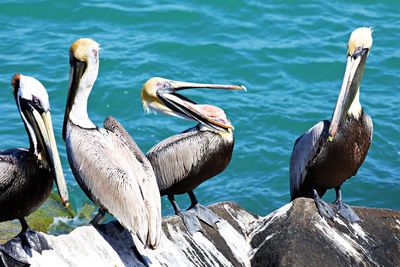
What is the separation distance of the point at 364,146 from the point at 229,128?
1186mm

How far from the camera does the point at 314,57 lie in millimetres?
13633

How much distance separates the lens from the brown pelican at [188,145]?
24.5 feet

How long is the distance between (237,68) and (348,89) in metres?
5.90

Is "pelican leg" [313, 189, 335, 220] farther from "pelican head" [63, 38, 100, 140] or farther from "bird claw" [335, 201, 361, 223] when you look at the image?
"pelican head" [63, 38, 100, 140]

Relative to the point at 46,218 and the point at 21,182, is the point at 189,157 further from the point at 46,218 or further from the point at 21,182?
the point at 46,218

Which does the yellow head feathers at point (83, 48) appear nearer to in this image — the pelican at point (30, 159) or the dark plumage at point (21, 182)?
the pelican at point (30, 159)

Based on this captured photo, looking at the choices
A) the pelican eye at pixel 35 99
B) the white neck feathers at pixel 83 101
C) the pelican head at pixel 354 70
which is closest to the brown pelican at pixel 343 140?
the pelican head at pixel 354 70

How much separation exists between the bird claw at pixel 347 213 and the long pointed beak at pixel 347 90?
1.93 ft

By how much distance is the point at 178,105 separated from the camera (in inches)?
299

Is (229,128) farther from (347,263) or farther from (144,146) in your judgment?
(144,146)

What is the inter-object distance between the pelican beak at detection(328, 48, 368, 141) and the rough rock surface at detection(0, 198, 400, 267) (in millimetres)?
707

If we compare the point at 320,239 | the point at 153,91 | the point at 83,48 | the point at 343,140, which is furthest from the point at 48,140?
the point at 343,140

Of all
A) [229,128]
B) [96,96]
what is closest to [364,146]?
[229,128]

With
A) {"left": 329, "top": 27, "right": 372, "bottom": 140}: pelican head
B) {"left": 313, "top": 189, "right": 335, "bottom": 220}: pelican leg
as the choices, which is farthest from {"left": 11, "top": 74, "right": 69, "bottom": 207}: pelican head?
{"left": 329, "top": 27, "right": 372, "bottom": 140}: pelican head
